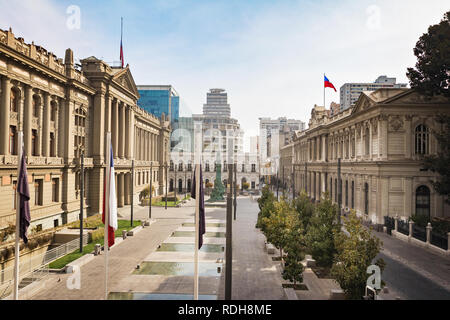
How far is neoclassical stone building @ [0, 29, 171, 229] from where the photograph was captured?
27.6 m

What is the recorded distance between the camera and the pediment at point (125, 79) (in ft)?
154

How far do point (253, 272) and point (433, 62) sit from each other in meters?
25.0

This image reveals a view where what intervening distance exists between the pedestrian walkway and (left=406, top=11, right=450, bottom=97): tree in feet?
71.2

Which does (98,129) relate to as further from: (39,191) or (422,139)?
(422,139)

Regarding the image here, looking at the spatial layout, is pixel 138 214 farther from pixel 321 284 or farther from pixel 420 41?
pixel 420 41

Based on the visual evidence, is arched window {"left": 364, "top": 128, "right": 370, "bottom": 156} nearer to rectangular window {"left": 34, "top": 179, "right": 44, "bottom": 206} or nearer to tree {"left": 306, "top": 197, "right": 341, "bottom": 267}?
tree {"left": 306, "top": 197, "right": 341, "bottom": 267}

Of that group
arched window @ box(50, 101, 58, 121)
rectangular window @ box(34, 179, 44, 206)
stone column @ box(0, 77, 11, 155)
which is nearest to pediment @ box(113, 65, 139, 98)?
arched window @ box(50, 101, 58, 121)

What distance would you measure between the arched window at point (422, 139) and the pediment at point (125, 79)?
3760 centimetres

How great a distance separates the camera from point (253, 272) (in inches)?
859

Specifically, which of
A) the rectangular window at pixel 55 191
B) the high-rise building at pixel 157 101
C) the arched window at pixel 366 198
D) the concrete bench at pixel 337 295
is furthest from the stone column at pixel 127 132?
the high-rise building at pixel 157 101

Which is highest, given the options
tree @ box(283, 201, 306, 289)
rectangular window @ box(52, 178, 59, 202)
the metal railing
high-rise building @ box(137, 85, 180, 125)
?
high-rise building @ box(137, 85, 180, 125)

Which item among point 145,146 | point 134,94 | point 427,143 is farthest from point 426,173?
point 145,146

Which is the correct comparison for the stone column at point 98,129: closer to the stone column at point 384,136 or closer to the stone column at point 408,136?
the stone column at point 384,136
